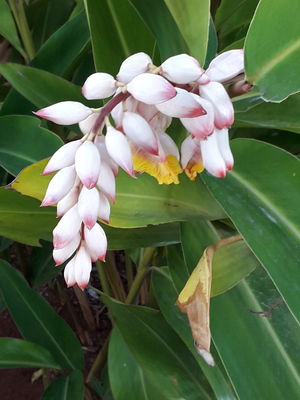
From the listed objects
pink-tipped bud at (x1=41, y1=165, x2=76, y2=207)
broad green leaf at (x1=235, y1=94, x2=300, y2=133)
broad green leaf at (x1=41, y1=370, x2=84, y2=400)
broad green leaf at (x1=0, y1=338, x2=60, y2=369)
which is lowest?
broad green leaf at (x1=41, y1=370, x2=84, y2=400)

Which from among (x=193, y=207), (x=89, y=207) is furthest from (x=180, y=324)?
(x=89, y=207)

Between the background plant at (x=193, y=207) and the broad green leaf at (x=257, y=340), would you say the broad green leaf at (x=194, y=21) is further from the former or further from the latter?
the broad green leaf at (x=257, y=340)

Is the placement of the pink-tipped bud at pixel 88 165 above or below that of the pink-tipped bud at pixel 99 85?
below

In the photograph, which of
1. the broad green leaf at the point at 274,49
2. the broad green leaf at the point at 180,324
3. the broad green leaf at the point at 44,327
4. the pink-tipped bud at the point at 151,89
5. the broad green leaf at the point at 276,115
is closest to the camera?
the pink-tipped bud at the point at 151,89

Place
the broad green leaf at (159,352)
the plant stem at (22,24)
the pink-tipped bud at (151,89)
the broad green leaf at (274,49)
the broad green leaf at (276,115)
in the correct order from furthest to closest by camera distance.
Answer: the plant stem at (22,24), the broad green leaf at (159,352), the broad green leaf at (276,115), the broad green leaf at (274,49), the pink-tipped bud at (151,89)

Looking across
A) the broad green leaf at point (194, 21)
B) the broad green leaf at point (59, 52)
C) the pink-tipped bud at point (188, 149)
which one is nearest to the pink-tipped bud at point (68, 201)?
the pink-tipped bud at point (188, 149)

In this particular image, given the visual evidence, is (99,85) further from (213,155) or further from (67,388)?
(67,388)

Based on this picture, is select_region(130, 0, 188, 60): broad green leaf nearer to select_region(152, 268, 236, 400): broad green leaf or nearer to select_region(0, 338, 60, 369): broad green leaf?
select_region(152, 268, 236, 400): broad green leaf

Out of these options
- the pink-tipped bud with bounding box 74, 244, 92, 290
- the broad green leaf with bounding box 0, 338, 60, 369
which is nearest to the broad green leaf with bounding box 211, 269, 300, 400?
the pink-tipped bud with bounding box 74, 244, 92, 290
